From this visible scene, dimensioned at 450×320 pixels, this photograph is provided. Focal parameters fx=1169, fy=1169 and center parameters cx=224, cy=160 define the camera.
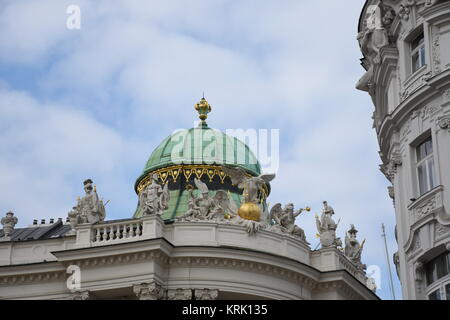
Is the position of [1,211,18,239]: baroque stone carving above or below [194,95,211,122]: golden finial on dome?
below

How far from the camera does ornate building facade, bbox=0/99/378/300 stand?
4291 cm

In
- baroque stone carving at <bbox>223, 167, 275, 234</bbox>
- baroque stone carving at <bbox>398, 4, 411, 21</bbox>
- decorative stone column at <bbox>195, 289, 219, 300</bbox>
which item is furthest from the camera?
baroque stone carving at <bbox>223, 167, 275, 234</bbox>

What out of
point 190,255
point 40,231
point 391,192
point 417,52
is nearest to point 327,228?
point 190,255

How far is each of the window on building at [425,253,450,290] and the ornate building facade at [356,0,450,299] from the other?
25 mm

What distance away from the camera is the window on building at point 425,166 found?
3039cm

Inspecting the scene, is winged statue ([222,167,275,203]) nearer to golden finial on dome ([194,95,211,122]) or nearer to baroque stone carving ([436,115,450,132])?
golden finial on dome ([194,95,211,122])

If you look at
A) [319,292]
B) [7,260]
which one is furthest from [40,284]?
[319,292]

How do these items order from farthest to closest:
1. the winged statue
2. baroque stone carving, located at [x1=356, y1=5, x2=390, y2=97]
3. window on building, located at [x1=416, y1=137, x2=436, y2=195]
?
1. the winged statue
2. baroque stone carving, located at [x1=356, y1=5, x2=390, y2=97]
3. window on building, located at [x1=416, y1=137, x2=436, y2=195]

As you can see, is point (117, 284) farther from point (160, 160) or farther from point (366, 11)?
point (366, 11)

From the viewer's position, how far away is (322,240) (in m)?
47.0

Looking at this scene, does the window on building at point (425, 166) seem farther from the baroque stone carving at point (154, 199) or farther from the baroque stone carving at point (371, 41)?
the baroque stone carving at point (154, 199)

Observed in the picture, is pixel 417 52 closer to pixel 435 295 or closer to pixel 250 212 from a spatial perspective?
pixel 435 295

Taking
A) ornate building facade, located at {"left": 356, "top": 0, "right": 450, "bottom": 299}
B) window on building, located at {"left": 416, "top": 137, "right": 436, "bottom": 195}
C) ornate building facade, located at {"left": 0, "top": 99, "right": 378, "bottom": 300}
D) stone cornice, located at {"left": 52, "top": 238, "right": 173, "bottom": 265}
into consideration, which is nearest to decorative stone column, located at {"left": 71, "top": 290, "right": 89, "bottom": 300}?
ornate building facade, located at {"left": 0, "top": 99, "right": 378, "bottom": 300}

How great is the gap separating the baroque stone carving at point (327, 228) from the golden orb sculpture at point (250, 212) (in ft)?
10.7
